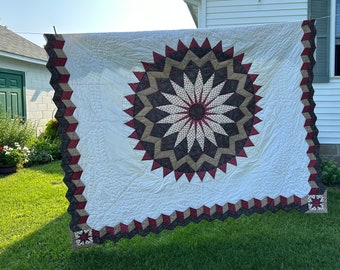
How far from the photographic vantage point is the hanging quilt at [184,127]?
247 cm

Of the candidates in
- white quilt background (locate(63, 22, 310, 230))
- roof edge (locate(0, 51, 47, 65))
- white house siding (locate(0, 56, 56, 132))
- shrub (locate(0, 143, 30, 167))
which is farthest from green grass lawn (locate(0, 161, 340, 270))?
white house siding (locate(0, 56, 56, 132))

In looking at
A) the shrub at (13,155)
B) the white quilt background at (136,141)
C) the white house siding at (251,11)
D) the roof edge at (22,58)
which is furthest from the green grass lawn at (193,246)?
the roof edge at (22,58)

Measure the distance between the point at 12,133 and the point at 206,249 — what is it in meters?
5.34

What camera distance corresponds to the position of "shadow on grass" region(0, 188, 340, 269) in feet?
8.50

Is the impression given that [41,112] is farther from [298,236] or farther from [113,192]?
[298,236]

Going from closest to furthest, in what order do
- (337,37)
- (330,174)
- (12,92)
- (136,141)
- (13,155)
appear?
1. (136,141)
2. (330,174)
3. (337,37)
4. (13,155)
5. (12,92)

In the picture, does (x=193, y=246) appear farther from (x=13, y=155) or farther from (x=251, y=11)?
(x=13, y=155)

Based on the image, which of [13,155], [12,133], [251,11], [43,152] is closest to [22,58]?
[12,133]

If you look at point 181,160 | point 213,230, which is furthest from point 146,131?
point 213,230

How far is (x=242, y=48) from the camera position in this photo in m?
2.61

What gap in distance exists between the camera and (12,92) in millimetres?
7824

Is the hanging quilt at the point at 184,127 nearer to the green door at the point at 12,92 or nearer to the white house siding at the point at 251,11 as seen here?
the white house siding at the point at 251,11

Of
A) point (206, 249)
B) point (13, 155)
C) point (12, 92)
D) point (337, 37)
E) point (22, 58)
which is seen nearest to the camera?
point (206, 249)

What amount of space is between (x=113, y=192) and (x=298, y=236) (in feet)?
6.04
